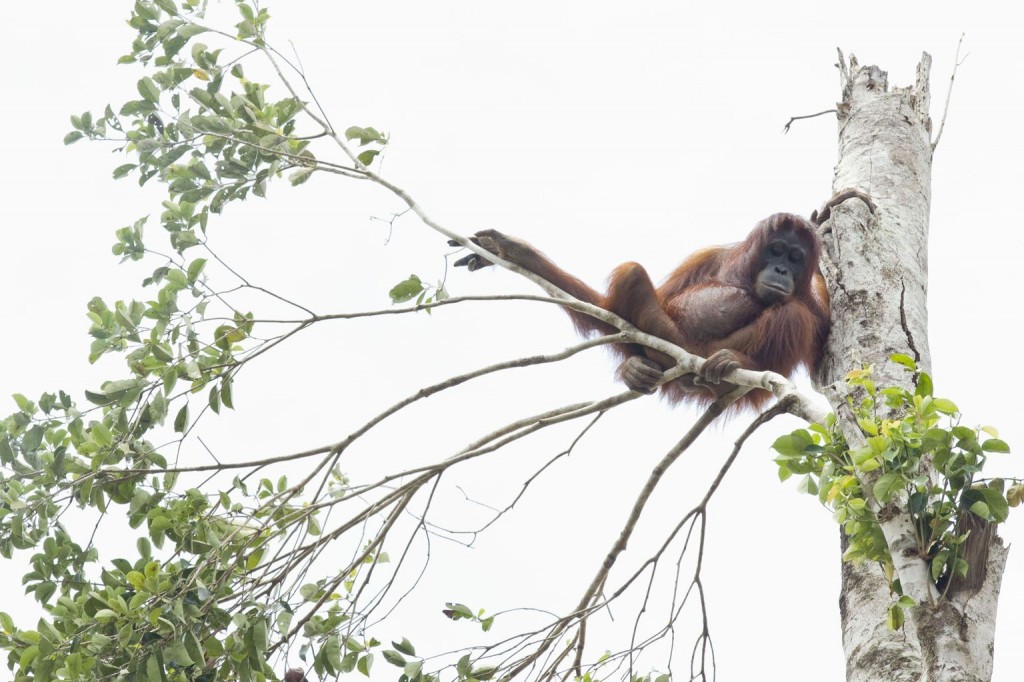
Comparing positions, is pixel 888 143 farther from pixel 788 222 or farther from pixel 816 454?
pixel 816 454

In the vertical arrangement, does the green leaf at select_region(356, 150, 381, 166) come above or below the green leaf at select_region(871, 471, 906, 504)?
above

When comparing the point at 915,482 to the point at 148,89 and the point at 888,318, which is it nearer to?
the point at 888,318

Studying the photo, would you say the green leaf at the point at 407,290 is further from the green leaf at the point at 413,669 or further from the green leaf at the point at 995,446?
the green leaf at the point at 995,446

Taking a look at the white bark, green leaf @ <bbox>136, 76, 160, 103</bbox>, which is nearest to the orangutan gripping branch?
the white bark

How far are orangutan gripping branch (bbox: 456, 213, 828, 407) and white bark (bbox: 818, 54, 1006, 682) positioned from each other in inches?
12.8

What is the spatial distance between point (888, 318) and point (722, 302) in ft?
4.37

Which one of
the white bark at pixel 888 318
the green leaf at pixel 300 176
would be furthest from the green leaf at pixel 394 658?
the green leaf at pixel 300 176

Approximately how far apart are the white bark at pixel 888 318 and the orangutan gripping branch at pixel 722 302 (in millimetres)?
325

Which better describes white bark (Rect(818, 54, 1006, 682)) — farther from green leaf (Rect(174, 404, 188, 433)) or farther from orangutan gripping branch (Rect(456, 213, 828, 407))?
green leaf (Rect(174, 404, 188, 433))

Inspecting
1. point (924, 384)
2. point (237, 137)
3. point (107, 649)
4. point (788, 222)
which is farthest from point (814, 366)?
point (107, 649)

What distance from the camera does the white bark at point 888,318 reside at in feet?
8.71

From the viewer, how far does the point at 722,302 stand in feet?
18.0

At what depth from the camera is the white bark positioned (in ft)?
8.71

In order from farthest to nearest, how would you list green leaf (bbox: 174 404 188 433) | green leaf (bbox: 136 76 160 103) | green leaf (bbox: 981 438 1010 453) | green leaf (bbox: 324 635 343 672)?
green leaf (bbox: 136 76 160 103), green leaf (bbox: 174 404 188 433), green leaf (bbox: 324 635 343 672), green leaf (bbox: 981 438 1010 453)
